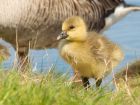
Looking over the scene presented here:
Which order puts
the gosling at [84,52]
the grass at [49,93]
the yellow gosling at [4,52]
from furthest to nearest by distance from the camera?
1. the yellow gosling at [4,52]
2. the gosling at [84,52]
3. the grass at [49,93]

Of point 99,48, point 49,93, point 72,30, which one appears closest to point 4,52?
point 72,30

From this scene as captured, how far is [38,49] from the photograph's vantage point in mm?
8086

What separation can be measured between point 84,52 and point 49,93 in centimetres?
187

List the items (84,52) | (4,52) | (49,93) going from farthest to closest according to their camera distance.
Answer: (4,52)
(84,52)
(49,93)

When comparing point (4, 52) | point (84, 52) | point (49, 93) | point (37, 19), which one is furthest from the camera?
point (37, 19)

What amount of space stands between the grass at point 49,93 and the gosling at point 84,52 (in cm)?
101

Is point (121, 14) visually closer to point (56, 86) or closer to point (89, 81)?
point (89, 81)

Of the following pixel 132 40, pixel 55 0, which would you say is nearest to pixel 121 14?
pixel 55 0

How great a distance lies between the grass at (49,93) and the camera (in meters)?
4.55

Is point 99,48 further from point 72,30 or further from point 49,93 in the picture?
point 49,93

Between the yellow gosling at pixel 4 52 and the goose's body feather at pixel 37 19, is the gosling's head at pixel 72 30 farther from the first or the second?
the goose's body feather at pixel 37 19

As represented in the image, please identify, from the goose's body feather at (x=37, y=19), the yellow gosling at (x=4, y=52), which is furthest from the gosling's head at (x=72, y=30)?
the goose's body feather at (x=37, y=19)

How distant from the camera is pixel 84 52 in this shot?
21.3ft

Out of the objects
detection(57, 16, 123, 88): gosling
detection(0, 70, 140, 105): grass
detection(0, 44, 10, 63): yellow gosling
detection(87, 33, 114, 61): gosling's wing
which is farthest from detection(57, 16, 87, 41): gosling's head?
detection(0, 70, 140, 105): grass
